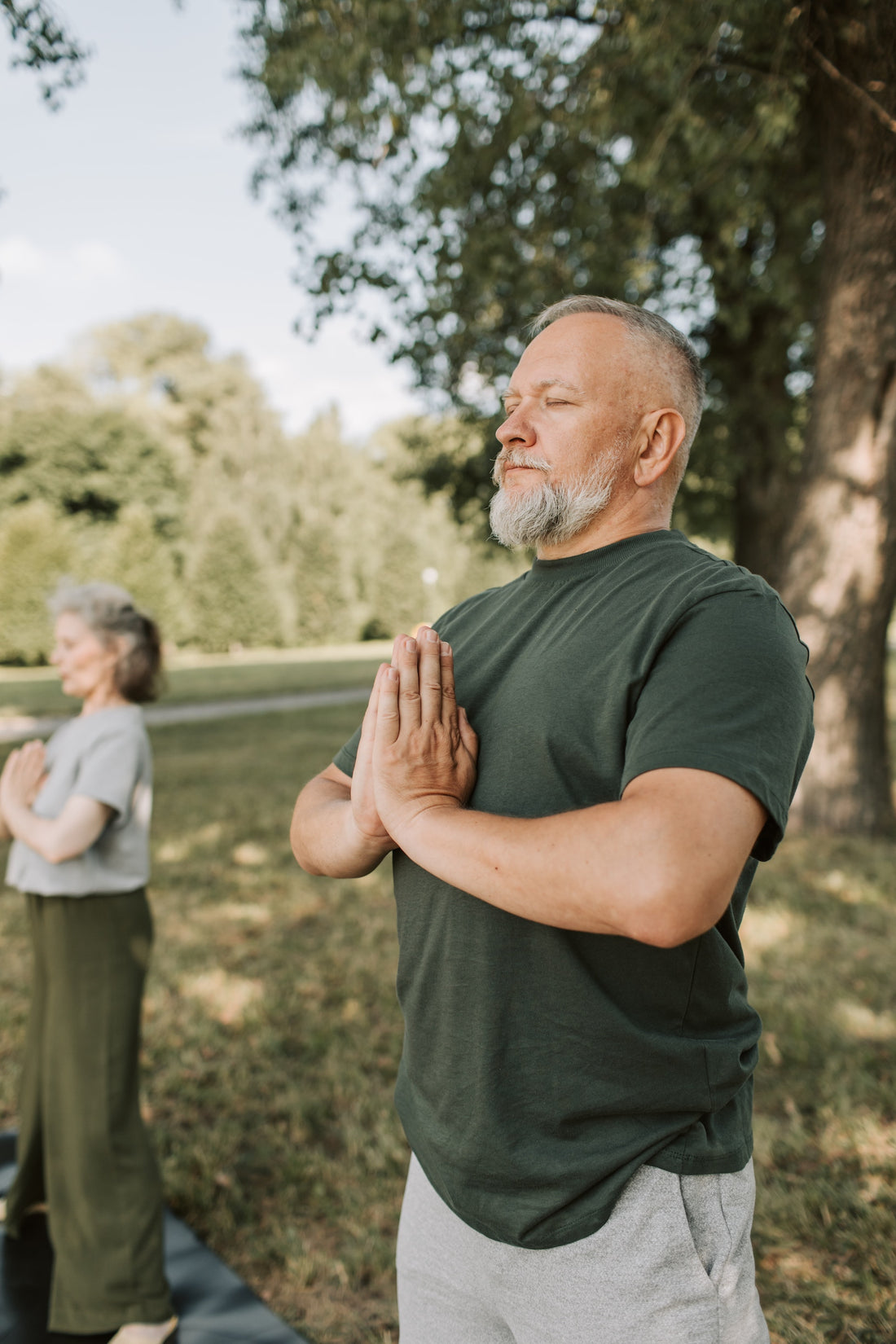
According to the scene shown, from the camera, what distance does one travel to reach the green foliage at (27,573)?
28156 millimetres

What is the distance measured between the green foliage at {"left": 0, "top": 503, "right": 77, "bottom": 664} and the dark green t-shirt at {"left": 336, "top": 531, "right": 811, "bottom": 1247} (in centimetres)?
2912

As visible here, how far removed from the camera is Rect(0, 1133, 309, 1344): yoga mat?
269 cm

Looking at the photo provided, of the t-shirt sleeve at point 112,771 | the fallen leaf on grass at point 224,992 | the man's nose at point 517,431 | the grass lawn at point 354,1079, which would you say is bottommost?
the fallen leaf on grass at point 224,992

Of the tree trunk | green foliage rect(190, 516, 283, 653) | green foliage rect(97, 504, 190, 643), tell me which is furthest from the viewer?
green foliage rect(190, 516, 283, 653)

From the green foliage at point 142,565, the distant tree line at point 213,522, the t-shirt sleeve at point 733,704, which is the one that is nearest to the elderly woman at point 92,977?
the t-shirt sleeve at point 733,704

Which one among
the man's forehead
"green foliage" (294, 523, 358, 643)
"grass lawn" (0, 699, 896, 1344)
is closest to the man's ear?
the man's forehead

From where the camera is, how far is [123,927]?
2865 mm

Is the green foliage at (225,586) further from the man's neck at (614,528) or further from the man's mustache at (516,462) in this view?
the man's neck at (614,528)

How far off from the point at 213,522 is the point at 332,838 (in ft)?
112

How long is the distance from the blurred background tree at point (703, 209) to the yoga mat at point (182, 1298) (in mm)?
5412

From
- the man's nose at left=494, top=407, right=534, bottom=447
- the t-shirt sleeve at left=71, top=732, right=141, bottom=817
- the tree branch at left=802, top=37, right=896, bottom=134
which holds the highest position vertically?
the tree branch at left=802, top=37, right=896, bottom=134

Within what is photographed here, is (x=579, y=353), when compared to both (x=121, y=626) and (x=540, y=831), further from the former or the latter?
(x=121, y=626)

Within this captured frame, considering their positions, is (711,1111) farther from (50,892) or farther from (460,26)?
(460,26)

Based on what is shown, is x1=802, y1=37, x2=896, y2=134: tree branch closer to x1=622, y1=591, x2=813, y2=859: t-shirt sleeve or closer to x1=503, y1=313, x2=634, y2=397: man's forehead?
x1=503, y1=313, x2=634, y2=397: man's forehead
